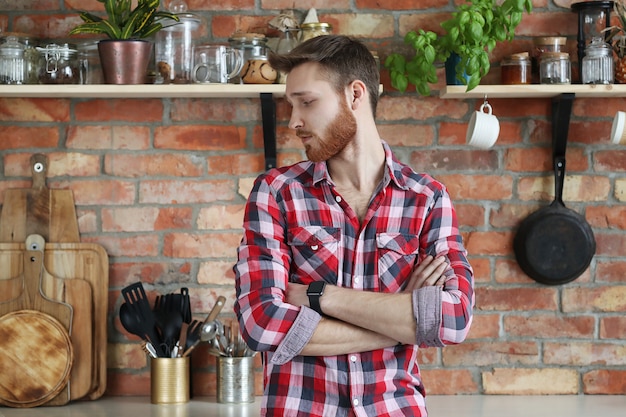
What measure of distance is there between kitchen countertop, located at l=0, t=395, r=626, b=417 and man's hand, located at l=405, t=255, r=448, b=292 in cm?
66

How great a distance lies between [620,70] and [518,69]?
0.92 ft

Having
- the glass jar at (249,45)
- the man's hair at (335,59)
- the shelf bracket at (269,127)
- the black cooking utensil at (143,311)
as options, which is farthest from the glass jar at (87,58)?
the man's hair at (335,59)

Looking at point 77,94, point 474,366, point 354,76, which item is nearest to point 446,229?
point 354,76

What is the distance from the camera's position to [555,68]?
2.56 m

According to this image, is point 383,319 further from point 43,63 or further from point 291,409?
point 43,63

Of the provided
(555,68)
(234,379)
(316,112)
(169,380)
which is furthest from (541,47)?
(169,380)

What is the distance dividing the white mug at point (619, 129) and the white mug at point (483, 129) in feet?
1.05

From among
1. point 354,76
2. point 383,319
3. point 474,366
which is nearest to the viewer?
point 383,319

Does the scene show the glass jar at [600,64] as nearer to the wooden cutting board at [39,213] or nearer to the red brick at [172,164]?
the red brick at [172,164]

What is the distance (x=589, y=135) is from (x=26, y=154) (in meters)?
1.66

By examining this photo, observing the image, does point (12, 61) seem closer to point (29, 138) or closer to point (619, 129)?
point (29, 138)

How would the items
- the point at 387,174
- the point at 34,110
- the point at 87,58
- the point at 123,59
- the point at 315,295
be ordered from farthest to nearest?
1. the point at 34,110
2. the point at 87,58
3. the point at 123,59
4. the point at 387,174
5. the point at 315,295

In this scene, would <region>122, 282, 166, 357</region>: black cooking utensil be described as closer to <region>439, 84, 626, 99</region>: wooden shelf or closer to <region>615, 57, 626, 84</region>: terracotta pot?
A: <region>439, 84, 626, 99</region>: wooden shelf

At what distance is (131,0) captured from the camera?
8.59 ft
